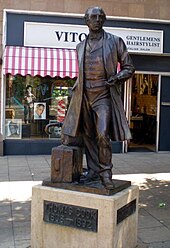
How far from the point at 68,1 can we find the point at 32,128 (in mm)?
4020

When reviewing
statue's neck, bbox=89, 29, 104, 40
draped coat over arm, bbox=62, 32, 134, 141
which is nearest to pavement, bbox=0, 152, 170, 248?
draped coat over arm, bbox=62, 32, 134, 141

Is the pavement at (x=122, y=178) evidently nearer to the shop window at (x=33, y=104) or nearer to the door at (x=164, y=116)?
the door at (x=164, y=116)

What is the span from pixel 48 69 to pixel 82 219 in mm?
7260

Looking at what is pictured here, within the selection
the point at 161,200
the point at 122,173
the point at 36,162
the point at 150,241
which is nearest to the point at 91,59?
the point at 150,241

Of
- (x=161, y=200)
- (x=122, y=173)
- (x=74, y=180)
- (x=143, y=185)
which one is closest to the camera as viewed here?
(x=74, y=180)

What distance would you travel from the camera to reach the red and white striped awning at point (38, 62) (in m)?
10.8

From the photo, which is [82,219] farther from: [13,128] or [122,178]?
[13,128]

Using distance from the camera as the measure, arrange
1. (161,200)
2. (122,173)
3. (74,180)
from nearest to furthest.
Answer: (74,180) < (161,200) < (122,173)

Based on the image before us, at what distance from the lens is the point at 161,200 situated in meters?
6.97

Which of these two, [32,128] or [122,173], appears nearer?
[122,173]

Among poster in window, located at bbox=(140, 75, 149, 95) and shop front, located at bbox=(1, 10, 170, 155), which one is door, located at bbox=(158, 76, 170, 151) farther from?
poster in window, located at bbox=(140, 75, 149, 95)

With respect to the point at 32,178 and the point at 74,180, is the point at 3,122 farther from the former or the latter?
the point at 74,180

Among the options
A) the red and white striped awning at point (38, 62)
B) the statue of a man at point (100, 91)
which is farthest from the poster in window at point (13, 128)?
the statue of a man at point (100, 91)

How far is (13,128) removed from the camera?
39.3ft
